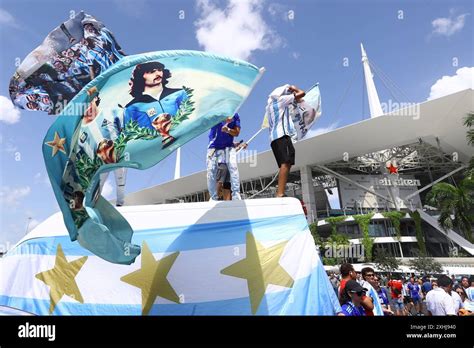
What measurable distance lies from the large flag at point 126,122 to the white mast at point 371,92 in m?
35.8

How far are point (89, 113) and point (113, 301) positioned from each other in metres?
2.34

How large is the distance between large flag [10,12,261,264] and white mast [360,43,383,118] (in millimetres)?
35846

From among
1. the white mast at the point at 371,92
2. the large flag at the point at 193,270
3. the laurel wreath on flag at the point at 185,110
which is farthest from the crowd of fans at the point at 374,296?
the white mast at the point at 371,92

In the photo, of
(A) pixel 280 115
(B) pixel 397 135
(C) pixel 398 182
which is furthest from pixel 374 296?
(C) pixel 398 182

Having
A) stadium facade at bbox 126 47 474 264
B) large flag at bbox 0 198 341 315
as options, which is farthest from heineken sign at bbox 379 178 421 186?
large flag at bbox 0 198 341 315

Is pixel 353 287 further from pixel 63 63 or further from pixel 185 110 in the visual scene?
pixel 63 63

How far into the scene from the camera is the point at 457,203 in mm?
24766

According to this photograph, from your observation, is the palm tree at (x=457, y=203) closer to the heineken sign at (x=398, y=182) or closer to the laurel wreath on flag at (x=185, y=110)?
the heineken sign at (x=398, y=182)

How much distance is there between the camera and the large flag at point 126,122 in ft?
10.00

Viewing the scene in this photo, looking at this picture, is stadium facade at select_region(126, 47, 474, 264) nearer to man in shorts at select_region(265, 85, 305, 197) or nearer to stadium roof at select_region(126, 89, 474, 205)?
stadium roof at select_region(126, 89, 474, 205)

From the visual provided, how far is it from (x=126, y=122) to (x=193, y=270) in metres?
1.92

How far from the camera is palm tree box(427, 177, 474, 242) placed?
24.4m

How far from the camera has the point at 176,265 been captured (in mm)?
3803
